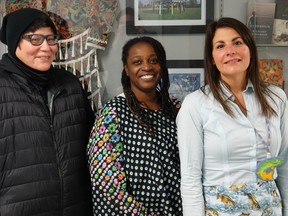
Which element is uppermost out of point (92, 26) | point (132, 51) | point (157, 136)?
point (92, 26)

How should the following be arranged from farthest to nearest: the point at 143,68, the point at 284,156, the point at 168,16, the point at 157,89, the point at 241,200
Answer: the point at 168,16 → the point at 157,89 → the point at 143,68 → the point at 284,156 → the point at 241,200

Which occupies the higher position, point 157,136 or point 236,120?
point 236,120

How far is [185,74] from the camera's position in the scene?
2070mm

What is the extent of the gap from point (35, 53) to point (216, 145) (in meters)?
0.82

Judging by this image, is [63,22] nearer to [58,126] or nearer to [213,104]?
[58,126]

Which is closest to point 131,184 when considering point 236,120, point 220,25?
point 236,120

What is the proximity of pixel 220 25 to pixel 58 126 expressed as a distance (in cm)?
77

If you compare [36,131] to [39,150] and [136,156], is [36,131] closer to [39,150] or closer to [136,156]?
[39,150]

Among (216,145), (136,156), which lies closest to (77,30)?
(136,156)

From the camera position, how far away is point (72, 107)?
1630mm

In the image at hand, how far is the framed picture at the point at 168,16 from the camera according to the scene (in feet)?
6.66

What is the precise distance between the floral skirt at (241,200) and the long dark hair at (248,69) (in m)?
0.28

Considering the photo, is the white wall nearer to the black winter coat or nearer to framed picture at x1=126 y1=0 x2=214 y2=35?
framed picture at x1=126 y1=0 x2=214 y2=35

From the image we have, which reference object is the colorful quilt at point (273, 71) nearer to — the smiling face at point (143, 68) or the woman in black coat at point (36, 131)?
the smiling face at point (143, 68)
